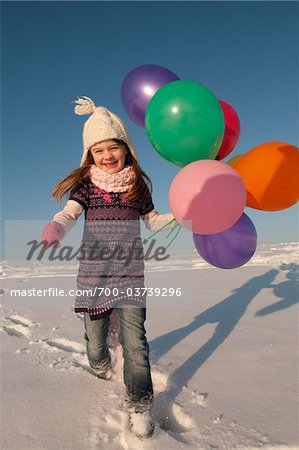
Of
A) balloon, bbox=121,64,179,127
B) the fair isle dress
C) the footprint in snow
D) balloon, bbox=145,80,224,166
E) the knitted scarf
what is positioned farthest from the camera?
the footprint in snow

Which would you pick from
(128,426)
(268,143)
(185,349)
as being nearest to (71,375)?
(128,426)

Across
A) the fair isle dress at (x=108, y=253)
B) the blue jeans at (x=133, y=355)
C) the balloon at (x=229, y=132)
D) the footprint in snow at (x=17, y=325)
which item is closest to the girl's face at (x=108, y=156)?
the fair isle dress at (x=108, y=253)

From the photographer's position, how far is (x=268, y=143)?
6.33 feet

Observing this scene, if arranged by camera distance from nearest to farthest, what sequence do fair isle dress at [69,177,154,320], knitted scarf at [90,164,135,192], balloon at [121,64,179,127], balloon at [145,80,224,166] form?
1. balloon at [145,80,224,166]
2. fair isle dress at [69,177,154,320]
3. knitted scarf at [90,164,135,192]
4. balloon at [121,64,179,127]

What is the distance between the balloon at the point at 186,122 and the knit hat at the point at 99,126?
276 millimetres

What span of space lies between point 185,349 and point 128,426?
984mm

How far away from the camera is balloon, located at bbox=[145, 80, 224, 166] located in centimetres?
173

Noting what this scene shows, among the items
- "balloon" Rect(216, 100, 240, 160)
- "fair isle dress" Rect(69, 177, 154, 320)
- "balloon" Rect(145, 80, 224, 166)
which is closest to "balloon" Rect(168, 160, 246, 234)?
"balloon" Rect(145, 80, 224, 166)

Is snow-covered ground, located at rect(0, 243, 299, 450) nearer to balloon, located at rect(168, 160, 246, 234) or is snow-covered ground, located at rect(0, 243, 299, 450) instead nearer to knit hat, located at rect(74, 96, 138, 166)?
balloon, located at rect(168, 160, 246, 234)

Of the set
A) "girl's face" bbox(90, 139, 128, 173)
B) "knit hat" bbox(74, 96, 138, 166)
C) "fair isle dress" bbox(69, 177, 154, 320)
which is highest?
"knit hat" bbox(74, 96, 138, 166)

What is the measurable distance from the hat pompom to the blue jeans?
1303mm

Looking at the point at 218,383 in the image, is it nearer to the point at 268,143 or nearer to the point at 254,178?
the point at 254,178

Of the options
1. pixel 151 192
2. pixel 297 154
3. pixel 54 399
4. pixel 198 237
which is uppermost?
pixel 297 154

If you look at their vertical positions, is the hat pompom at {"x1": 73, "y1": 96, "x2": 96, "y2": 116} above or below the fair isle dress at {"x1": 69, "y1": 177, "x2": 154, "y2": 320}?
above
